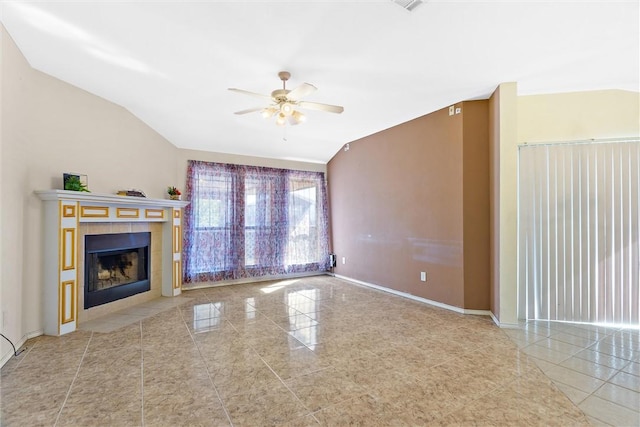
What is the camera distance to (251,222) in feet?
19.4

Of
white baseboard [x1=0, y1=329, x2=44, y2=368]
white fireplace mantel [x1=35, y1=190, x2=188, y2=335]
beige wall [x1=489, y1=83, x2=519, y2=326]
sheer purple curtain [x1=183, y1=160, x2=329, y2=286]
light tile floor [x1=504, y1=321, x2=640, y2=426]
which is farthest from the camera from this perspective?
sheer purple curtain [x1=183, y1=160, x2=329, y2=286]

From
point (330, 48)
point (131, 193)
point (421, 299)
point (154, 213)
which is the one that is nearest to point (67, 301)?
point (131, 193)

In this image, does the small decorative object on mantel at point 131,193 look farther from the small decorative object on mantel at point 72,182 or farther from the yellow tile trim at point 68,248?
the yellow tile trim at point 68,248

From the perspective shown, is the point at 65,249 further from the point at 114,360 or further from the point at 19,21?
the point at 19,21

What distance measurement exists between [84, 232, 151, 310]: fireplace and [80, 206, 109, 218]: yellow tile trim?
316 mm

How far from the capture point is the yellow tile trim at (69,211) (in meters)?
3.21

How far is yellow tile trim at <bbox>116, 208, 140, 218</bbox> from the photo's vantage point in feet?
13.0

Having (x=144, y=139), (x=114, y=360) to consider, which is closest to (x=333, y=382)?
(x=114, y=360)

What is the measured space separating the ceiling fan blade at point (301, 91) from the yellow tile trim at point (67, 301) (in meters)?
3.17

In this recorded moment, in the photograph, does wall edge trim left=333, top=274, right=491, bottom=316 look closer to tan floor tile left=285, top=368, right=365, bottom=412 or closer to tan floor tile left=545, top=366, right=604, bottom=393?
tan floor tile left=545, top=366, right=604, bottom=393

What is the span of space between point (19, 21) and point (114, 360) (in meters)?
3.02

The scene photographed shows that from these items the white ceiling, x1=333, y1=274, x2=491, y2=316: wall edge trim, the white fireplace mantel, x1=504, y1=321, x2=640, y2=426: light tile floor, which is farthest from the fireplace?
x1=504, y1=321, x2=640, y2=426: light tile floor

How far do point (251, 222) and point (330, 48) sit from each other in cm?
391

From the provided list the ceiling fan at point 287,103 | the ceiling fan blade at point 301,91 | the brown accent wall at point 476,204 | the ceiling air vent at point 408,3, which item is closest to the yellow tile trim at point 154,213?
the ceiling fan at point 287,103
